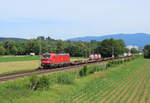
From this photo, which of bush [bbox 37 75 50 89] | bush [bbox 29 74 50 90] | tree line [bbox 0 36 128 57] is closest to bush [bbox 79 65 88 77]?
bush [bbox 37 75 50 89]

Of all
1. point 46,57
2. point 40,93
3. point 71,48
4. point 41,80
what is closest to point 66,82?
point 41,80

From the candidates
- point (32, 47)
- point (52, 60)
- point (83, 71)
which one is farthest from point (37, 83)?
point (32, 47)

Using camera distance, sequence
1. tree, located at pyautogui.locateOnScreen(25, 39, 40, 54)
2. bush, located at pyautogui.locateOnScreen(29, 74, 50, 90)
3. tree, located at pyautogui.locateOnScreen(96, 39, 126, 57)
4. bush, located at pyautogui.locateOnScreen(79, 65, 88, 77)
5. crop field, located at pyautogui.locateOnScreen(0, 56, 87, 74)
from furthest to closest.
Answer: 1. tree, located at pyautogui.locateOnScreen(25, 39, 40, 54)
2. tree, located at pyautogui.locateOnScreen(96, 39, 126, 57)
3. crop field, located at pyautogui.locateOnScreen(0, 56, 87, 74)
4. bush, located at pyautogui.locateOnScreen(79, 65, 88, 77)
5. bush, located at pyautogui.locateOnScreen(29, 74, 50, 90)

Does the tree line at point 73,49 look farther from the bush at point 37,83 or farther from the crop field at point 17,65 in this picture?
the bush at point 37,83

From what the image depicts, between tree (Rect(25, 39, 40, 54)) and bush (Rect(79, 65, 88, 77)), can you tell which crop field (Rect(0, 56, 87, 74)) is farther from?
tree (Rect(25, 39, 40, 54))

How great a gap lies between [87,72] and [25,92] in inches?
746

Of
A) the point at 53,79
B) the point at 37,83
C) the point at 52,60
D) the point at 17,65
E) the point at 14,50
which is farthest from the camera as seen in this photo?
the point at 14,50

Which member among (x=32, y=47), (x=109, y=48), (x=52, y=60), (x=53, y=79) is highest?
(x=32, y=47)

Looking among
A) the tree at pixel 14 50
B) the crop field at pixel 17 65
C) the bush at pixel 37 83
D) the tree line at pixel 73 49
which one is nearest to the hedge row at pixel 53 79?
the bush at pixel 37 83

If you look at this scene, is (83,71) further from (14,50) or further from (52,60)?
(14,50)

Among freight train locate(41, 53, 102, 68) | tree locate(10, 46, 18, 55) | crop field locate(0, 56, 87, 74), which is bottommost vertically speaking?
crop field locate(0, 56, 87, 74)

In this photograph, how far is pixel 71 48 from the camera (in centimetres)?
12369

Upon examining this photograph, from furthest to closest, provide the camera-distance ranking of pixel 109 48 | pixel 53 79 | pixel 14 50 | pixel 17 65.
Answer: pixel 14 50, pixel 109 48, pixel 17 65, pixel 53 79

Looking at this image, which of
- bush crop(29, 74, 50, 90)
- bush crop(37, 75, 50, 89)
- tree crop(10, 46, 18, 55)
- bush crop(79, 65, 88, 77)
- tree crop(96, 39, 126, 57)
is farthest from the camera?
tree crop(10, 46, 18, 55)
